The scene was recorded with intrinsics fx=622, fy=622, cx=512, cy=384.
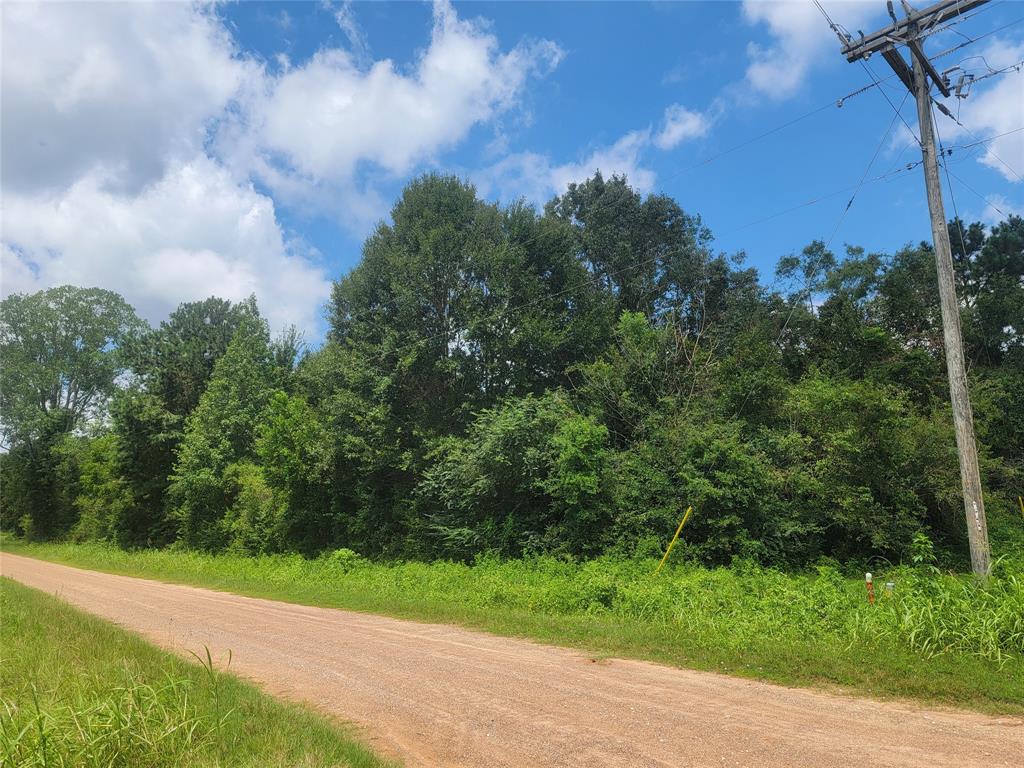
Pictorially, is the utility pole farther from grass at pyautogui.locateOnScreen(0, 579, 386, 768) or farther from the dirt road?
grass at pyautogui.locateOnScreen(0, 579, 386, 768)

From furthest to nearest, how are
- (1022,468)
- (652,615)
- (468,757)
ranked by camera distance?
(1022,468), (652,615), (468,757)

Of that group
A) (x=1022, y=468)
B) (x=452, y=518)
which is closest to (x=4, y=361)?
(x=452, y=518)

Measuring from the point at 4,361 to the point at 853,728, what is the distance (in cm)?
6365

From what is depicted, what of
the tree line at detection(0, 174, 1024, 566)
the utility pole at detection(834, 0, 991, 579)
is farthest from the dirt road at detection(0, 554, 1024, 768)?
the tree line at detection(0, 174, 1024, 566)

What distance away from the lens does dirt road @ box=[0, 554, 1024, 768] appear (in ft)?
16.1

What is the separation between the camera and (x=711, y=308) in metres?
35.9

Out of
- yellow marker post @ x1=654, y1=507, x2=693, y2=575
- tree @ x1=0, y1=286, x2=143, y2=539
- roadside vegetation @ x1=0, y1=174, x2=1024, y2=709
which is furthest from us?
tree @ x1=0, y1=286, x2=143, y2=539

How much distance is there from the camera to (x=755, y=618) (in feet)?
32.0

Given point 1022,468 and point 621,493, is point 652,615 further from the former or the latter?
point 1022,468

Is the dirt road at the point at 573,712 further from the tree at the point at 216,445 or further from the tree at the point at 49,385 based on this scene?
the tree at the point at 49,385

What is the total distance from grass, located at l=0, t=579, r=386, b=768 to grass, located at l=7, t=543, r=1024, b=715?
4628 mm

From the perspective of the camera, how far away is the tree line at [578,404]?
1802 cm

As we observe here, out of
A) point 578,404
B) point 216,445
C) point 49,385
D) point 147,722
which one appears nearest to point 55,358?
point 49,385

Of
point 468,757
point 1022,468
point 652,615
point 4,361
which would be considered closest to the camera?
point 468,757
